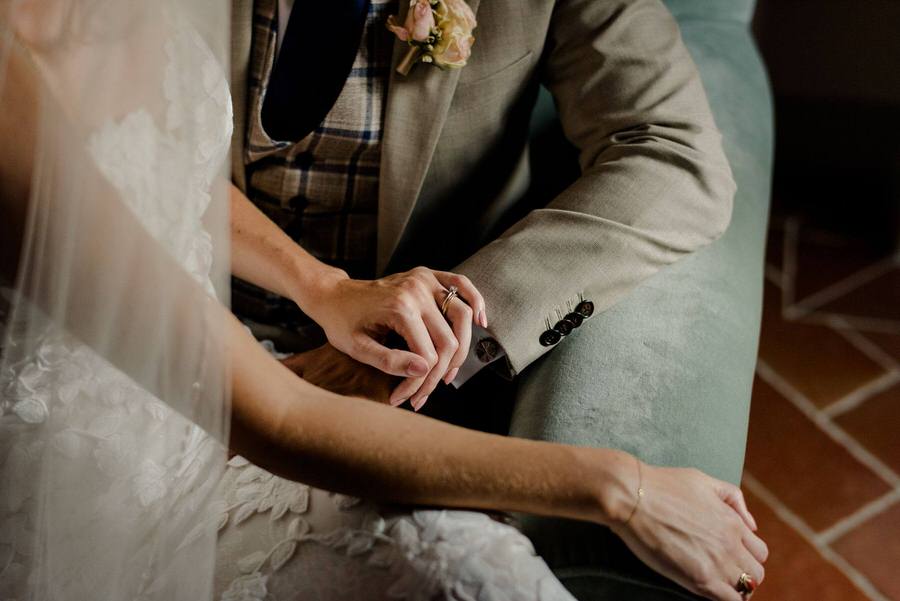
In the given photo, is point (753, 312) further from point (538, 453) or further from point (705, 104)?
point (538, 453)

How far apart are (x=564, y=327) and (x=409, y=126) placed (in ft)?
1.08

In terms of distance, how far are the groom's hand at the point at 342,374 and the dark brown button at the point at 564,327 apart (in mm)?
185

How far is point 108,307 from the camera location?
2.40 ft

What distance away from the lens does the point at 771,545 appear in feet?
5.05

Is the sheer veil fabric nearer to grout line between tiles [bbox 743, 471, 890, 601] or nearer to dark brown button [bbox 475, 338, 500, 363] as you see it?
dark brown button [bbox 475, 338, 500, 363]

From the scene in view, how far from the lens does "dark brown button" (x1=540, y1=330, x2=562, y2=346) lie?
0.96 m

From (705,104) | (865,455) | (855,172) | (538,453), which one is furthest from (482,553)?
(855,172)

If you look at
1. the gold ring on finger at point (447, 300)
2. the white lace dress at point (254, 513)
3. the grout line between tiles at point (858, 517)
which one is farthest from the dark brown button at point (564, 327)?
the grout line between tiles at point (858, 517)

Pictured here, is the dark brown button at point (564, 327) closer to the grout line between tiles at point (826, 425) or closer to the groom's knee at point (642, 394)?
the groom's knee at point (642, 394)

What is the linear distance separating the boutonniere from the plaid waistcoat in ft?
0.16

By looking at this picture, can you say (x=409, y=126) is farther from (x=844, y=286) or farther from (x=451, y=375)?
(x=844, y=286)

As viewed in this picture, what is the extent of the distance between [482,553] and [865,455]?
4.06ft

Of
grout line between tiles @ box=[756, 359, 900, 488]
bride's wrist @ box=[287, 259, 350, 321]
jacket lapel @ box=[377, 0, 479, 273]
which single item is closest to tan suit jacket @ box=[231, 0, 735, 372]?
jacket lapel @ box=[377, 0, 479, 273]

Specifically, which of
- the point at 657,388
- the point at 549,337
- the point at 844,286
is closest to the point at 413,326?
the point at 549,337
